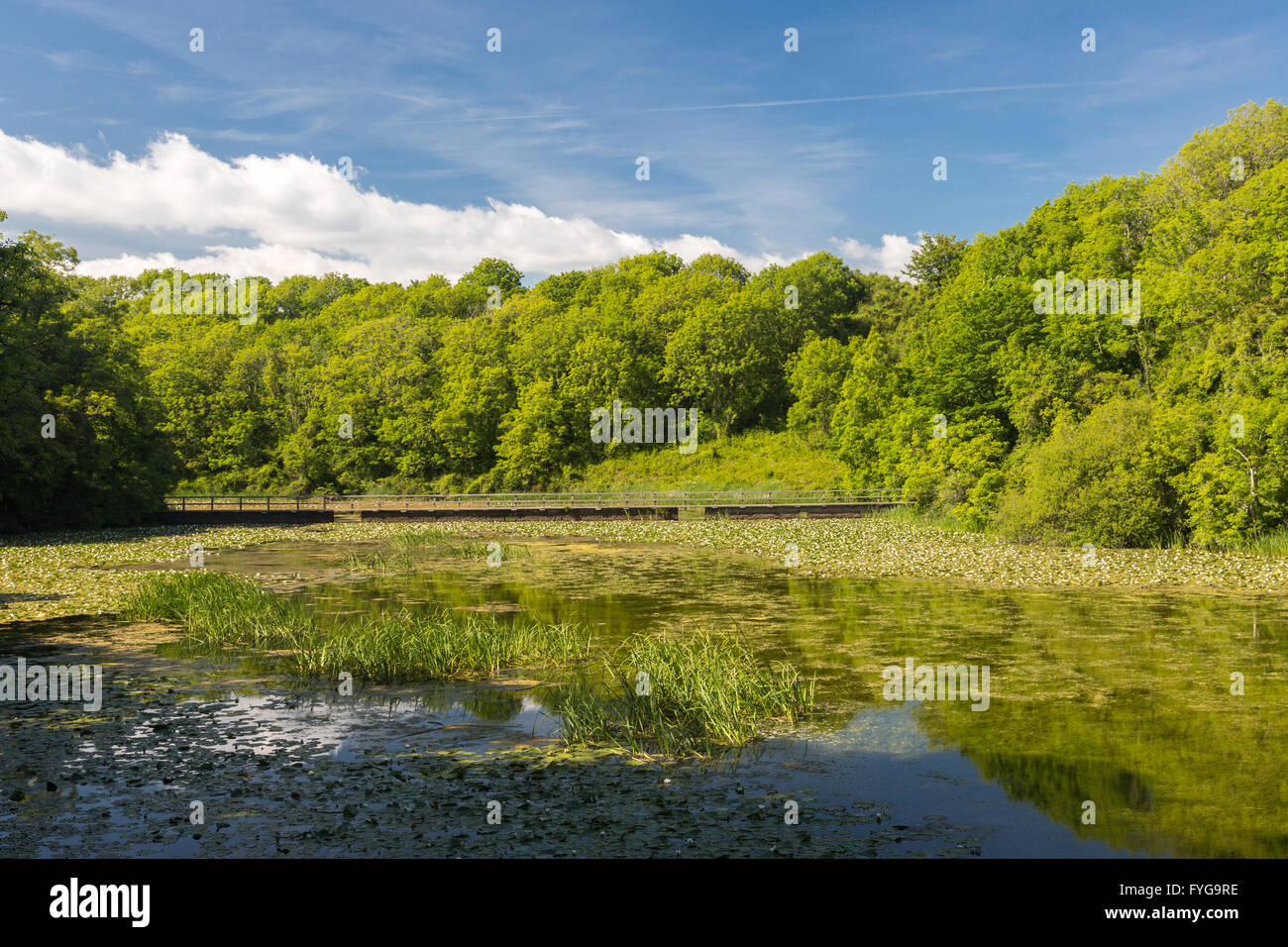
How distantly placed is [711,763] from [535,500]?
171ft

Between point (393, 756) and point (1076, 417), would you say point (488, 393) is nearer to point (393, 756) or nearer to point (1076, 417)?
point (1076, 417)

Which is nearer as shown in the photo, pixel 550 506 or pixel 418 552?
pixel 418 552

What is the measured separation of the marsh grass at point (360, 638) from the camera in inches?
616

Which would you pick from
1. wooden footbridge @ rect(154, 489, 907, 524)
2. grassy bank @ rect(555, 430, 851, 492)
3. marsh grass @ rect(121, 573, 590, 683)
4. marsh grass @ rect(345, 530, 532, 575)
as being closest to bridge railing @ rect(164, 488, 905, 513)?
wooden footbridge @ rect(154, 489, 907, 524)

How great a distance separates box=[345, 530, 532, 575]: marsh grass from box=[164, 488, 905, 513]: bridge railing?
1571cm

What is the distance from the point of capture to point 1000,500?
125 feet

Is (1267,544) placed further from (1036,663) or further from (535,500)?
(535,500)

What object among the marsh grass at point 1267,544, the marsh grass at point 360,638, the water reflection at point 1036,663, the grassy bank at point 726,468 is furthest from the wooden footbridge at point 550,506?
the marsh grass at point 360,638

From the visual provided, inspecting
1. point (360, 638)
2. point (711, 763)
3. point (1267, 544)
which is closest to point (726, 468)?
point (1267, 544)

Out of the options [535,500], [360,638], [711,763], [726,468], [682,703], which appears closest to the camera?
[711,763]

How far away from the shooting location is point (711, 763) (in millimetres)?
10734

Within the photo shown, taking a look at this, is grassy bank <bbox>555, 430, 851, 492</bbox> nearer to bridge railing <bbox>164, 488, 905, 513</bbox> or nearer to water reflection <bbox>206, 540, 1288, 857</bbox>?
bridge railing <bbox>164, 488, 905, 513</bbox>

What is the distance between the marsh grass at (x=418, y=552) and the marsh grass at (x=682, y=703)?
18.5 metres
